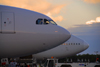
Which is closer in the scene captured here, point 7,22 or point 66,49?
point 7,22

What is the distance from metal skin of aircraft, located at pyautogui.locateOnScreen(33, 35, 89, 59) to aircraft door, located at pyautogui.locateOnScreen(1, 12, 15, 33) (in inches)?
659

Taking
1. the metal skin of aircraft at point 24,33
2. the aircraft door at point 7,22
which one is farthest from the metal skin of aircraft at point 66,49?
the aircraft door at point 7,22

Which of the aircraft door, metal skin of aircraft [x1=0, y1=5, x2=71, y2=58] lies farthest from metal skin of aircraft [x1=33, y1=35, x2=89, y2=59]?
the aircraft door

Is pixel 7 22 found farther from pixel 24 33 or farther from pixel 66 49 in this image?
pixel 66 49

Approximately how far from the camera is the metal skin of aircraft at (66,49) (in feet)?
98.0

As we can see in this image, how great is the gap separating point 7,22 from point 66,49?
719 inches

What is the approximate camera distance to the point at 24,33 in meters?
13.4

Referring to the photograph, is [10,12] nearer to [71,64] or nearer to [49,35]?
[49,35]

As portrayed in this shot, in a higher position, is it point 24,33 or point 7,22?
point 7,22

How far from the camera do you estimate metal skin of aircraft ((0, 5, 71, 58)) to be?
13.2 m

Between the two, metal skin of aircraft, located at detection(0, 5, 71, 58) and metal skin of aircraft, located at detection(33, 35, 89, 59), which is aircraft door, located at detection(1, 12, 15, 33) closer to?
→ metal skin of aircraft, located at detection(0, 5, 71, 58)

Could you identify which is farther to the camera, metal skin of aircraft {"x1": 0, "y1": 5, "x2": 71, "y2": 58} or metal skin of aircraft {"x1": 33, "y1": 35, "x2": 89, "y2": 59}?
metal skin of aircraft {"x1": 33, "y1": 35, "x2": 89, "y2": 59}

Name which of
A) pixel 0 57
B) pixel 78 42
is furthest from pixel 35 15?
pixel 78 42

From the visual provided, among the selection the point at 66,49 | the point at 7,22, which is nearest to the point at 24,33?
the point at 7,22
